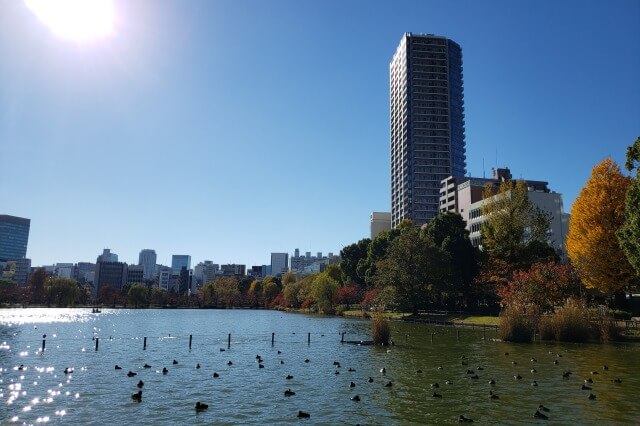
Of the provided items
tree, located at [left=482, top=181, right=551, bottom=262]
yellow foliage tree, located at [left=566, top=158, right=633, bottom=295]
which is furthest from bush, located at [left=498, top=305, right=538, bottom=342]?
tree, located at [left=482, top=181, right=551, bottom=262]

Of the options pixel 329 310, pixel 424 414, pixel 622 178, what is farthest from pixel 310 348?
pixel 329 310

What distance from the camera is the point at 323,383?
33.7 meters

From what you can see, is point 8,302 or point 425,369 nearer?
point 425,369

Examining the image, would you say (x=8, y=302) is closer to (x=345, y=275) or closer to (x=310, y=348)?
(x=345, y=275)

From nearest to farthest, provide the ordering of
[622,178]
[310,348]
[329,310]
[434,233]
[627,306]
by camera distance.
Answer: [310,348]
[622,178]
[627,306]
[434,233]
[329,310]

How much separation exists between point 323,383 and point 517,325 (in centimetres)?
3109

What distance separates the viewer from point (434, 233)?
10162cm

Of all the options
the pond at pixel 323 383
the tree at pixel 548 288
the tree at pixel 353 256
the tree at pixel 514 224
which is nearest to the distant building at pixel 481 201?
the tree at pixel 514 224

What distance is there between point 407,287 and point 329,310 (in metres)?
44.5

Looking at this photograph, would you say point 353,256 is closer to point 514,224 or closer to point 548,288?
point 514,224

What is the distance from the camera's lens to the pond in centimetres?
2478

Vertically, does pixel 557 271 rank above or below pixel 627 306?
above

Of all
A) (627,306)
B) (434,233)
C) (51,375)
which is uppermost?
(434,233)

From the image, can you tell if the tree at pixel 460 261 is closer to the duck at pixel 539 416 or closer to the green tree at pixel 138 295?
the duck at pixel 539 416
